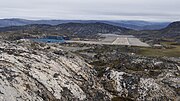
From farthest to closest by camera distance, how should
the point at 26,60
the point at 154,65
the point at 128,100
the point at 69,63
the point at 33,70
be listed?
1. the point at 154,65
2. the point at 69,63
3. the point at 128,100
4. the point at 26,60
5. the point at 33,70

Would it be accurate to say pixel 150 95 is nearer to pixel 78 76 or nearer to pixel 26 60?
pixel 78 76

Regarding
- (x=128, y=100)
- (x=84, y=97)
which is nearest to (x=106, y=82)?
(x=128, y=100)

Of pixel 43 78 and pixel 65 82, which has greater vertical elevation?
pixel 43 78

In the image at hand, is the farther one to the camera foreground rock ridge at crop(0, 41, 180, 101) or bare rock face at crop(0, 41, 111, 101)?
foreground rock ridge at crop(0, 41, 180, 101)

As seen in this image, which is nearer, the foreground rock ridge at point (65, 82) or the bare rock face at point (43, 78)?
the bare rock face at point (43, 78)

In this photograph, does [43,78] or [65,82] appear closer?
[43,78]
